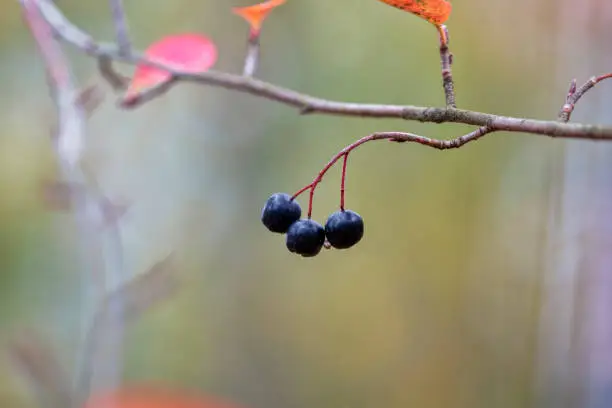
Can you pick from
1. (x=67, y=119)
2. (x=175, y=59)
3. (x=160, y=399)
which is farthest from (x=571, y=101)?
(x=160, y=399)

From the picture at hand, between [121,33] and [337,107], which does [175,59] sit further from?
[337,107]

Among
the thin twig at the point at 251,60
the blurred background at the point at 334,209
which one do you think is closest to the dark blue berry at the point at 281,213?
the thin twig at the point at 251,60

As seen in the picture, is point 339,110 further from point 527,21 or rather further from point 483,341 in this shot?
point 483,341

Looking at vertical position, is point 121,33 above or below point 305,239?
above

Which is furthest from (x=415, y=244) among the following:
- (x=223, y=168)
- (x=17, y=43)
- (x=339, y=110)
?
(x=339, y=110)

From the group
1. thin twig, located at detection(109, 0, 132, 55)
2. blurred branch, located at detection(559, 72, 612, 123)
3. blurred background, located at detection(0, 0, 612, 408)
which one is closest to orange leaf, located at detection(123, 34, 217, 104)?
thin twig, located at detection(109, 0, 132, 55)

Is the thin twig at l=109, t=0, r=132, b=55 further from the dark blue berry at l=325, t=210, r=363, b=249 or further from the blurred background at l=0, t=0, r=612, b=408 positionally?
the blurred background at l=0, t=0, r=612, b=408
